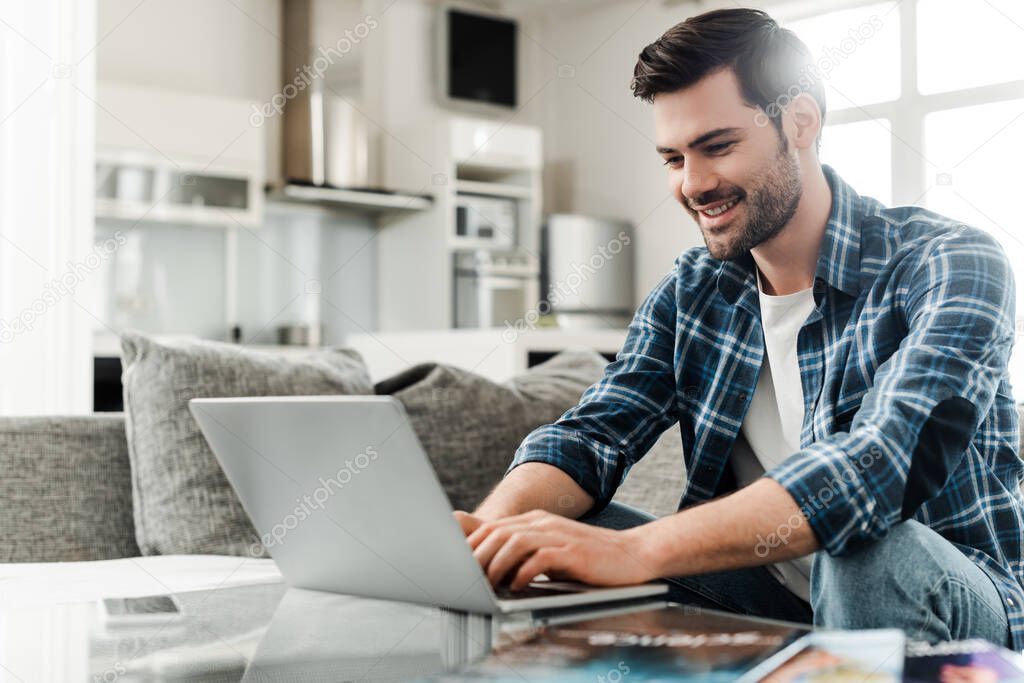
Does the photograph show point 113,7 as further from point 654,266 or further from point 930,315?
point 930,315

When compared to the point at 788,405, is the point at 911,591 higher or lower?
lower

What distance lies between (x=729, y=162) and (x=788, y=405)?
30cm

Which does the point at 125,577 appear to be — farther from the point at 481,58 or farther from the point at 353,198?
the point at 481,58

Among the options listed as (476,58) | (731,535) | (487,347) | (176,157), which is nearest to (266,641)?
(731,535)

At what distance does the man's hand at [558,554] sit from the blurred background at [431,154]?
2661 mm

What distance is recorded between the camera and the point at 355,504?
0.87m

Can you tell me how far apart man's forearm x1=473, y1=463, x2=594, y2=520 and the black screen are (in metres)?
4.97

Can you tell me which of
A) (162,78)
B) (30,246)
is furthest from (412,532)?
(162,78)

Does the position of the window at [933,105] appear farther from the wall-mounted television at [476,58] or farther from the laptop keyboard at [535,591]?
the laptop keyboard at [535,591]

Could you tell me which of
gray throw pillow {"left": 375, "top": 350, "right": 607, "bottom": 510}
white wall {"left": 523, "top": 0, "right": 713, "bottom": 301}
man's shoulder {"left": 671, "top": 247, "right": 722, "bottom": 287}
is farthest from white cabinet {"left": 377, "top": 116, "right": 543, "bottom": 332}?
man's shoulder {"left": 671, "top": 247, "right": 722, "bottom": 287}

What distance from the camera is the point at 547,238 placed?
5.84 meters

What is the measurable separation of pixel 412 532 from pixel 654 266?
5340mm

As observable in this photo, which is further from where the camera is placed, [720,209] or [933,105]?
[933,105]

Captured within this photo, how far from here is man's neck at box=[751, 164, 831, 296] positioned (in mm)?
1275
